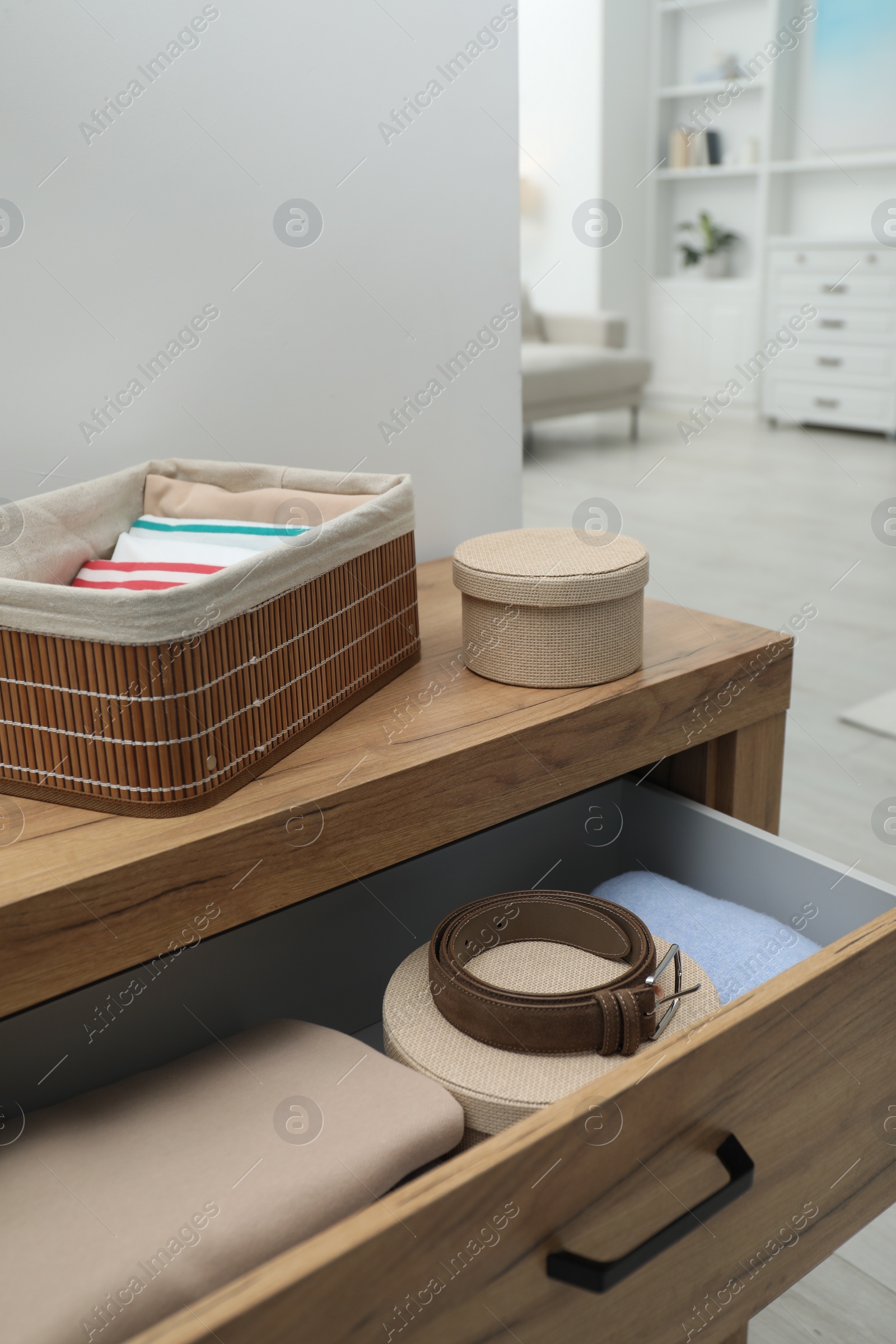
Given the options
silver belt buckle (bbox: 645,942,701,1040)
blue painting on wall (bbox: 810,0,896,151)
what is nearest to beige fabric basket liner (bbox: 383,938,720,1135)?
silver belt buckle (bbox: 645,942,701,1040)

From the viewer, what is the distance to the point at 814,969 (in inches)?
28.4

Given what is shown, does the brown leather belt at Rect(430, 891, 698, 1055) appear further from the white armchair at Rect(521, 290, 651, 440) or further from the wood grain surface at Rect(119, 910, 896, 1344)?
the white armchair at Rect(521, 290, 651, 440)

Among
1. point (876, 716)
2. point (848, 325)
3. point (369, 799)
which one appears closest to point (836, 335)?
point (848, 325)

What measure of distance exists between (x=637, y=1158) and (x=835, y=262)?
4.99 metres

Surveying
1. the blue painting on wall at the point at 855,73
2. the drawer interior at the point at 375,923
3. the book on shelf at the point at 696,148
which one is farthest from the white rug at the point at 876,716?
the book on shelf at the point at 696,148

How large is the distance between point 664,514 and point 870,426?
1770 mm

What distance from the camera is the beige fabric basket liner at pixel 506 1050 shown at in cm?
79

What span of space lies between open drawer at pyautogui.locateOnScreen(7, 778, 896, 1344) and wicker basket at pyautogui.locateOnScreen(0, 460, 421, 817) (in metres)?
0.32

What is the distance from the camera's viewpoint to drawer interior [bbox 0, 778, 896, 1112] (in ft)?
3.37

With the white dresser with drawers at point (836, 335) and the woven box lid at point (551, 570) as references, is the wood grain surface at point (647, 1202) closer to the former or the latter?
the woven box lid at point (551, 570)

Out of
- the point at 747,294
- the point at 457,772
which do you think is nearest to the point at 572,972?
the point at 457,772

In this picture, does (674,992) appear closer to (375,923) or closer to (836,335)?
(375,923)

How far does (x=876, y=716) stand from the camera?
2170mm

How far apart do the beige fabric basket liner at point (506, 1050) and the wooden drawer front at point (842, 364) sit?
4470 mm
